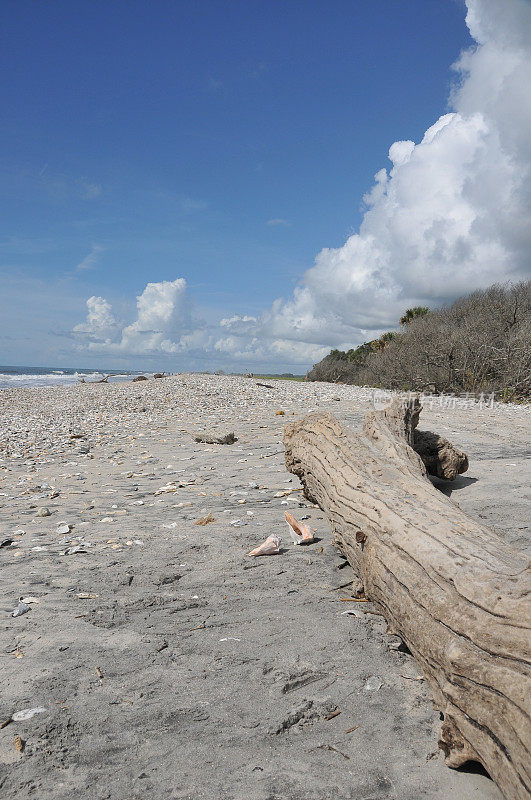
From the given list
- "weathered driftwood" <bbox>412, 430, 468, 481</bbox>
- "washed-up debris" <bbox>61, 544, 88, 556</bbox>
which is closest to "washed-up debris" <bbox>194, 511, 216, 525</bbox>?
"washed-up debris" <bbox>61, 544, 88, 556</bbox>

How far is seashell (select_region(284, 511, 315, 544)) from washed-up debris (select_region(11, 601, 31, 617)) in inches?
76.6

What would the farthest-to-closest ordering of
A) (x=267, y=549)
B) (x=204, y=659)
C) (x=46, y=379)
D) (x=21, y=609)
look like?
(x=46, y=379)
(x=267, y=549)
(x=21, y=609)
(x=204, y=659)

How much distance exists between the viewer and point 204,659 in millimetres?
2482

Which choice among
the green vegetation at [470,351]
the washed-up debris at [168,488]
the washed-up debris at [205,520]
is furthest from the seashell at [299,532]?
the green vegetation at [470,351]

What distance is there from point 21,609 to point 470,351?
18492 mm

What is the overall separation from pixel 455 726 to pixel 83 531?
3565 millimetres

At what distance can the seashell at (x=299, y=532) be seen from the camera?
3.92m

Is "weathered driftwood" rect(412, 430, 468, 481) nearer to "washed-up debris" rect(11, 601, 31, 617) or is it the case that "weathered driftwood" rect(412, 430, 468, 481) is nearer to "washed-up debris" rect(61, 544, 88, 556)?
"washed-up debris" rect(61, 544, 88, 556)

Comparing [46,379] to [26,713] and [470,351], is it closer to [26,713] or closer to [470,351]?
[470,351]

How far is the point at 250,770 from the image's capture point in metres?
1.80

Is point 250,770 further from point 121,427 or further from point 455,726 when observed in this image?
point 121,427

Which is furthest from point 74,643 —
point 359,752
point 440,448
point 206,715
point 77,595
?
point 440,448

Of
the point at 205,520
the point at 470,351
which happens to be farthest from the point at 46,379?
the point at 205,520

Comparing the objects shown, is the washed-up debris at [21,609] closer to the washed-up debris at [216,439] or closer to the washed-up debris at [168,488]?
the washed-up debris at [168,488]
